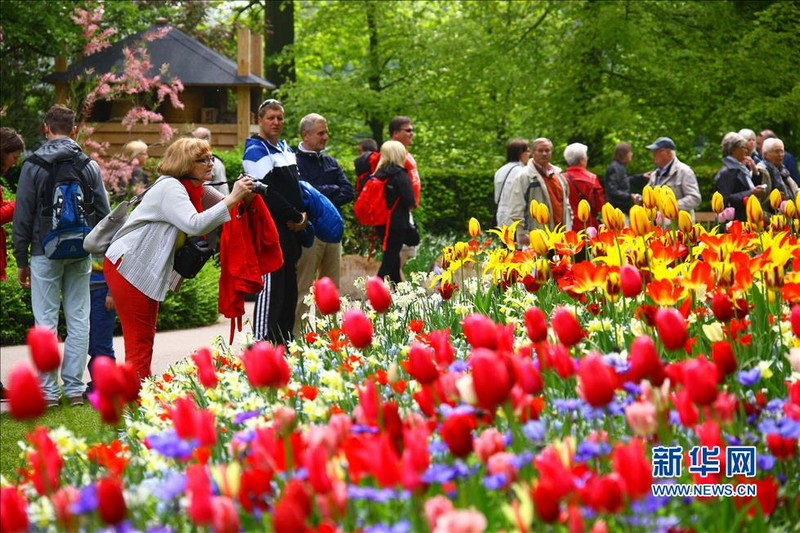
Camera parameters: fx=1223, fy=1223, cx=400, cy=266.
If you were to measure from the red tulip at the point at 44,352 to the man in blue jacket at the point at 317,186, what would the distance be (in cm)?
594

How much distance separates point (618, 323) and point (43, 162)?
15.0ft

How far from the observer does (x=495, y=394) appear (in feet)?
8.23

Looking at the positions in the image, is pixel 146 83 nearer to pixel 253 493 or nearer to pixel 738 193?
pixel 738 193

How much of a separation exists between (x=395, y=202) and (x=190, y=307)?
2.70 meters

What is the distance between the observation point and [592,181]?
11.5 metres

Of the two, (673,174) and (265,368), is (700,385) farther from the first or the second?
(673,174)

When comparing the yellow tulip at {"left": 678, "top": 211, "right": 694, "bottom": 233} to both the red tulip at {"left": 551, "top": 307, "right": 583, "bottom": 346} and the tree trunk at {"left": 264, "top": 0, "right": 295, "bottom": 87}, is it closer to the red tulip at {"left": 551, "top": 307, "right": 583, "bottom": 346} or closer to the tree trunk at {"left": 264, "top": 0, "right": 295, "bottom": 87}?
the red tulip at {"left": 551, "top": 307, "right": 583, "bottom": 346}

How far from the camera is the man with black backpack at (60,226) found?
314 inches

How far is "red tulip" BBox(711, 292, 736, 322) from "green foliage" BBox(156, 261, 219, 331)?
893 cm

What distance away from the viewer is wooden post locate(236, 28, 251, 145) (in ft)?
78.0

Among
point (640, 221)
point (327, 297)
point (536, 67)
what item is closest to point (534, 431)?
point (327, 297)

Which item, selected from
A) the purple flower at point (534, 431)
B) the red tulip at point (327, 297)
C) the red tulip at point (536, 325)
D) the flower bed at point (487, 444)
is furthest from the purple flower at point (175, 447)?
the red tulip at point (327, 297)

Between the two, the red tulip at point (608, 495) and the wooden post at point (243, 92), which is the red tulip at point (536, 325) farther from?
the wooden post at point (243, 92)

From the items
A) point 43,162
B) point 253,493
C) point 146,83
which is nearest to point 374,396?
point 253,493
